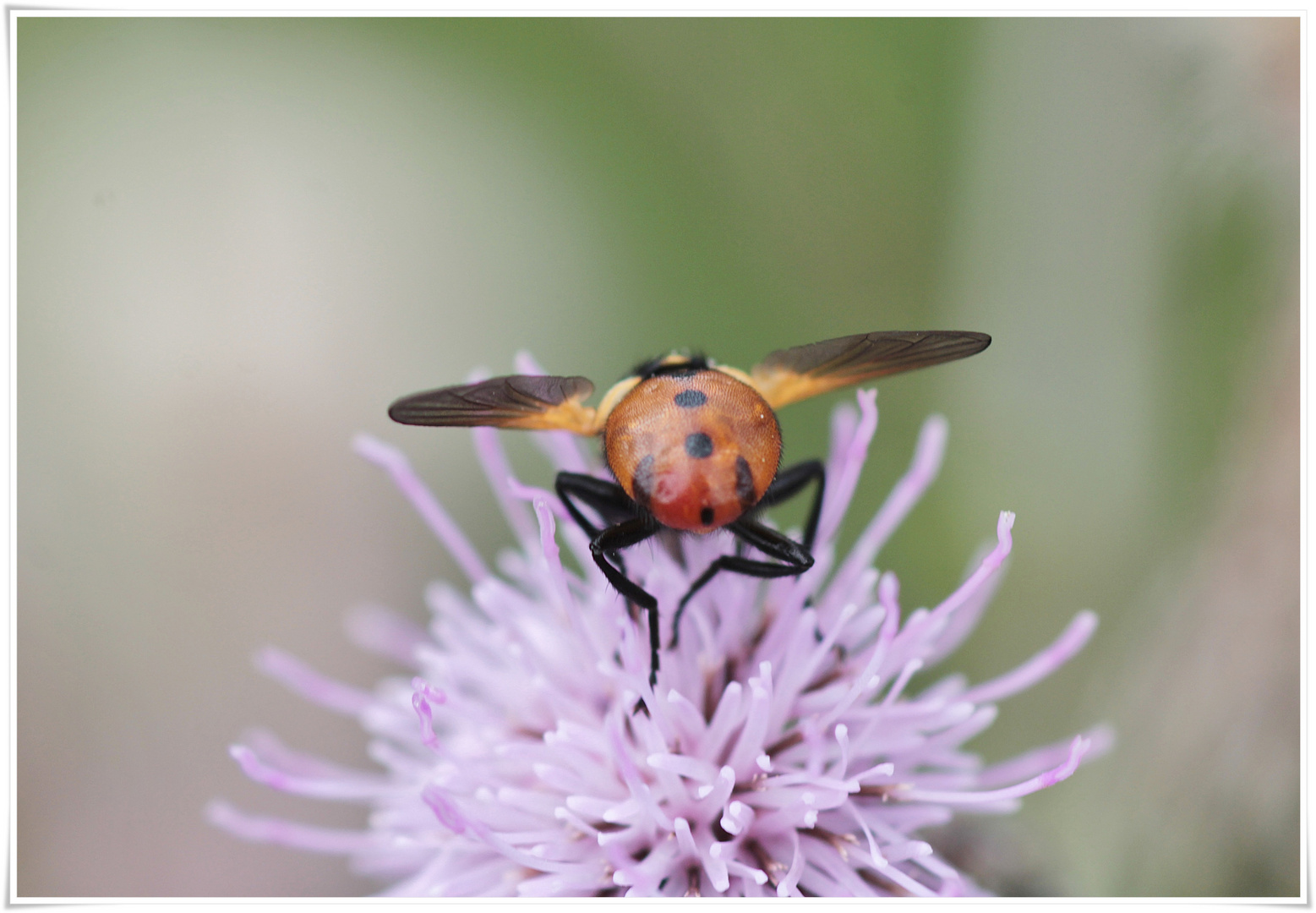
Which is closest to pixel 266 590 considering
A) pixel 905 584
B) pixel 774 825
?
pixel 905 584

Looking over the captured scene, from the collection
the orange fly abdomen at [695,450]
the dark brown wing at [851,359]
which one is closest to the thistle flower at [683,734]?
the dark brown wing at [851,359]

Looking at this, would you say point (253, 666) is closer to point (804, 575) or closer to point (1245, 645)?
point (804, 575)

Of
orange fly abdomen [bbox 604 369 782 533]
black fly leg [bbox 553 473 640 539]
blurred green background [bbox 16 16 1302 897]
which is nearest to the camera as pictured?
orange fly abdomen [bbox 604 369 782 533]

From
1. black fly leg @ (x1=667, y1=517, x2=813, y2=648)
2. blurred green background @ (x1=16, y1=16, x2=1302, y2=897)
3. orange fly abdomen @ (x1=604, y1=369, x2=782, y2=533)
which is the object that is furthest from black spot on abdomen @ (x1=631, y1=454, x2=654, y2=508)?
blurred green background @ (x1=16, y1=16, x2=1302, y2=897)

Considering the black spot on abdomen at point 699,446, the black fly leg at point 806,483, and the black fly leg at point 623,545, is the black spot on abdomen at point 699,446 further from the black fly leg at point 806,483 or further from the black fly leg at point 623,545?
the black fly leg at point 806,483

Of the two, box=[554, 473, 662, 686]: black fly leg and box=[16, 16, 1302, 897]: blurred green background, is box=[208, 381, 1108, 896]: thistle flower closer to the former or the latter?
box=[554, 473, 662, 686]: black fly leg

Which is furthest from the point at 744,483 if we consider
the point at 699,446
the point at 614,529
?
the point at 614,529

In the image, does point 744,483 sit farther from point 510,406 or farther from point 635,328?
point 635,328
